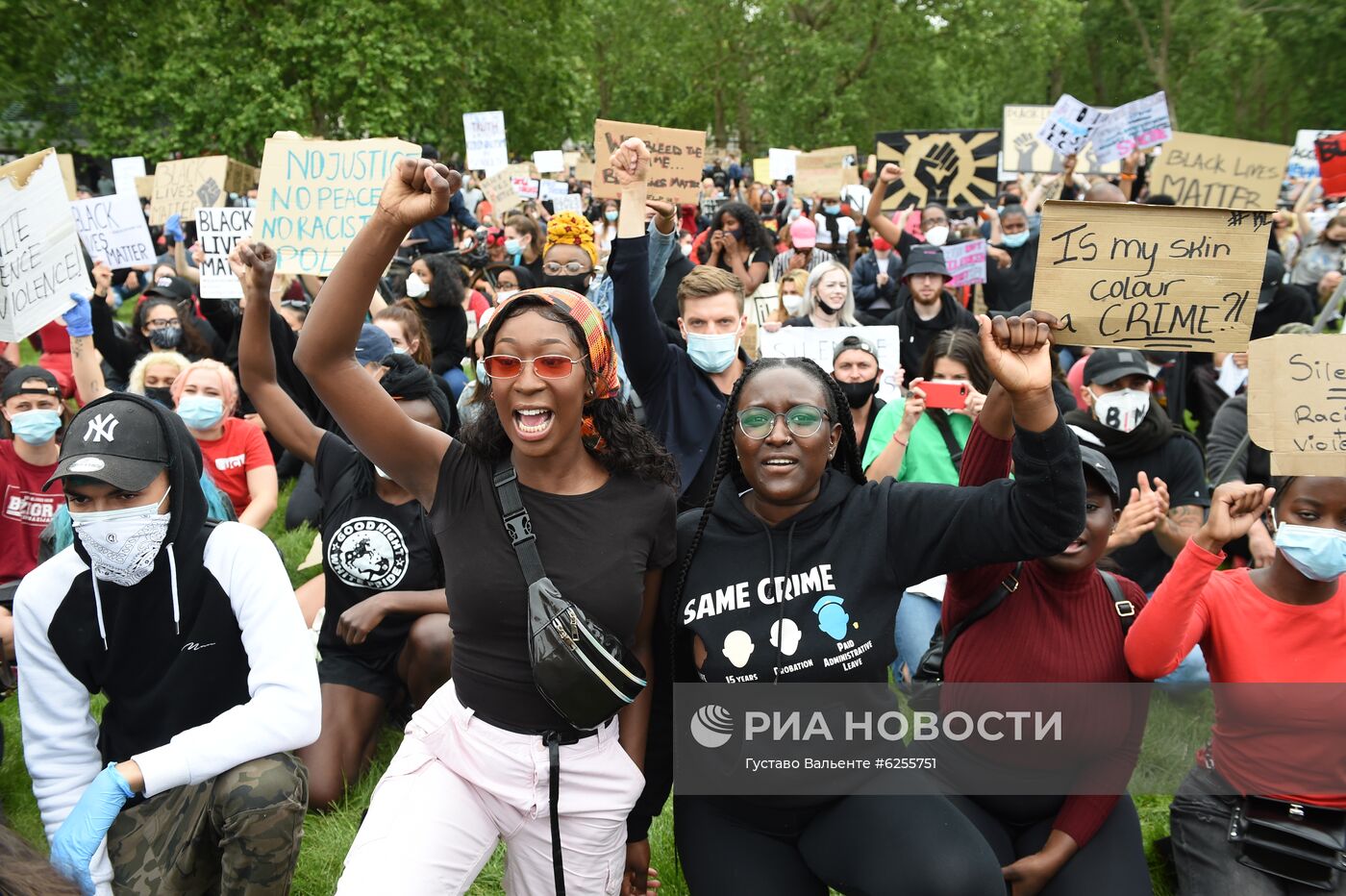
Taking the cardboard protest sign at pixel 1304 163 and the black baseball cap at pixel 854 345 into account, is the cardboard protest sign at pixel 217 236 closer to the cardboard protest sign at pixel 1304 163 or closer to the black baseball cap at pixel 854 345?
the black baseball cap at pixel 854 345

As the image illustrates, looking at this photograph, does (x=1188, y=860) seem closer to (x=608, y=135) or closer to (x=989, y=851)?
(x=989, y=851)

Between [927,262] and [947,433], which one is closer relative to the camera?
[947,433]

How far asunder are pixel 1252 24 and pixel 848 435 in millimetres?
42488

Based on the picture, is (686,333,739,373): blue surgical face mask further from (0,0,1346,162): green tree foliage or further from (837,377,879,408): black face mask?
(0,0,1346,162): green tree foliage

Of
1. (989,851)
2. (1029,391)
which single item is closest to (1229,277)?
(1029,391)

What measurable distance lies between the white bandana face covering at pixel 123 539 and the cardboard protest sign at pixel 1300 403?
10.1ft

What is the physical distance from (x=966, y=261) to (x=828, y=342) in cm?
229

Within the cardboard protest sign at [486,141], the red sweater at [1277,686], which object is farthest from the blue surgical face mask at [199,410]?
the cardboard protest sign at [486,141]

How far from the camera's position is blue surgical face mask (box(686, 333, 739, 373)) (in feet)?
16.1

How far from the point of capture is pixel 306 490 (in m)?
7.46

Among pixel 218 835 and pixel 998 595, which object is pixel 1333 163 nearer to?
pixel 998 595

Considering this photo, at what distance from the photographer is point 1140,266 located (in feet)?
9.11

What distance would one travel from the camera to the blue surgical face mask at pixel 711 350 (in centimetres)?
492

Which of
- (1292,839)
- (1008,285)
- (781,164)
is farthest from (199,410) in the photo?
(781,164)
